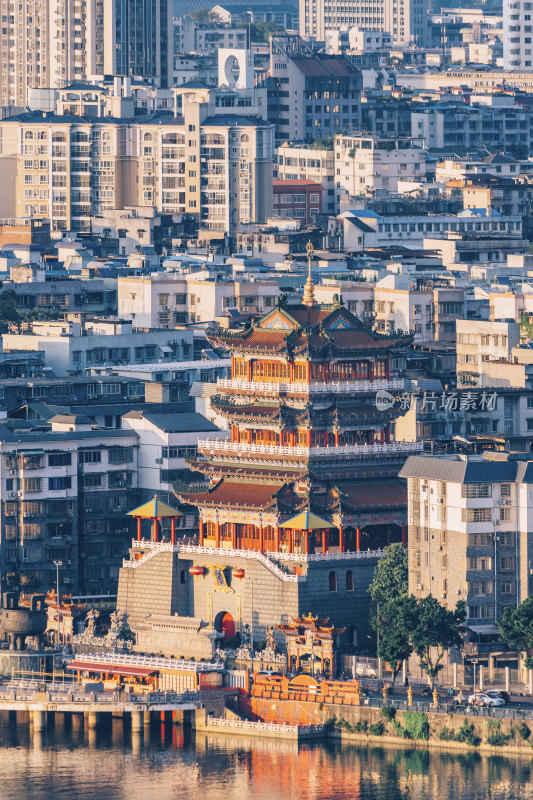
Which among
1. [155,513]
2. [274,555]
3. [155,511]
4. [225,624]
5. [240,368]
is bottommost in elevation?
[225,624]

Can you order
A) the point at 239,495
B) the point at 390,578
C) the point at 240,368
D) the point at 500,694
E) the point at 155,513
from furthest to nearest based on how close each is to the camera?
the point at 240,368, the point at 155,513, the point at 239,495, the point at 390,578, the point at 500,694

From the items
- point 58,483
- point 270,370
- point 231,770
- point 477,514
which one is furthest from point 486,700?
point 58,483

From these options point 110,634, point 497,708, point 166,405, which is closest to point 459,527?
point 497,708

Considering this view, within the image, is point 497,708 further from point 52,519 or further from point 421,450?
point 52,519

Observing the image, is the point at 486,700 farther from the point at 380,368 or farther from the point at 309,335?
the point at 309,335

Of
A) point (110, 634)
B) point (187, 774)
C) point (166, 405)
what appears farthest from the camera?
point (166, 405)

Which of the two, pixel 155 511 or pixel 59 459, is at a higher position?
pixel 59 459

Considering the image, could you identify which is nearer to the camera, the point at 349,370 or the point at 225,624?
the point at 225,624

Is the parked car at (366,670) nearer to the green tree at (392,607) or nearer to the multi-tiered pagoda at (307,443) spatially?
the green tree at (392,607)
